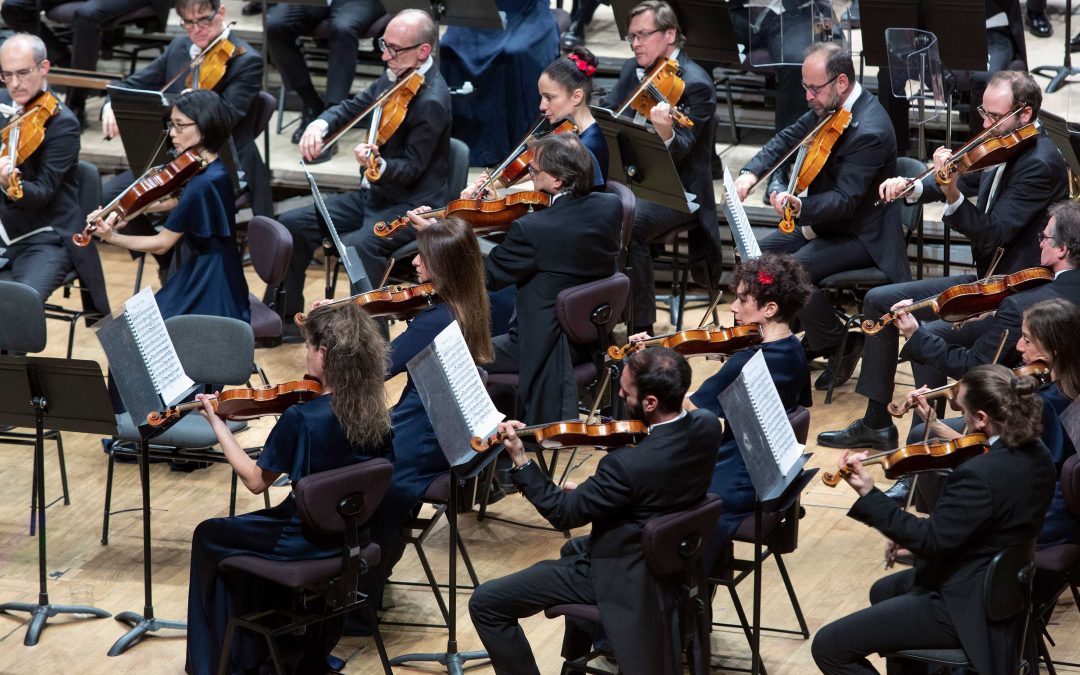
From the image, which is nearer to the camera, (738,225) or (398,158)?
(738,225)

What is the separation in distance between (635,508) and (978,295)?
190 centimetres

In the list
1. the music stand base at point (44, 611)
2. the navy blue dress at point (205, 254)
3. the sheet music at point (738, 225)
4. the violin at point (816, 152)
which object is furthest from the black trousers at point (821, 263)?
the music stand base at point (44, 611)

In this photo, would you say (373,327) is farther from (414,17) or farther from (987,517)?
(414,17)

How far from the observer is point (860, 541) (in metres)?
5.39

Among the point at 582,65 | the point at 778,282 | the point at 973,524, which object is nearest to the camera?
the point at 973,524

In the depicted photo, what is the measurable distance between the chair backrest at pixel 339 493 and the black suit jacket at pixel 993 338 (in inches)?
85.5

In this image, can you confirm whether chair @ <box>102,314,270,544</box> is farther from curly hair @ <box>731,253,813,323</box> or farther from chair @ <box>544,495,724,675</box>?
curly hair @ <box>731,253,813,323</box>

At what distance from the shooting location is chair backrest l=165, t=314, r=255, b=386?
5195mm

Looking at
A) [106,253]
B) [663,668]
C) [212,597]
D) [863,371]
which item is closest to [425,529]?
[212,597]

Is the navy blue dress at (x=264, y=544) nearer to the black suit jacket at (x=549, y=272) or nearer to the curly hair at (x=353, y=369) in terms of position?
the curly hair at (x=353, y=369)

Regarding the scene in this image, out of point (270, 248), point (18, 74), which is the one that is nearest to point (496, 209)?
point (270, 248)

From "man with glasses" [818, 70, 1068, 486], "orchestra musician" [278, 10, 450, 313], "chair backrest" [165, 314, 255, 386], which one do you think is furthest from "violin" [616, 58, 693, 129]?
"chair backrest" [165, 314, 255, 386]

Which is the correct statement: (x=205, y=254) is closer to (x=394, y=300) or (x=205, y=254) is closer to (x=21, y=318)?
(x=21, y=318)

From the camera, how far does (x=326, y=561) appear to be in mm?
4109
